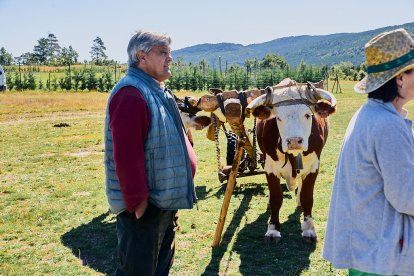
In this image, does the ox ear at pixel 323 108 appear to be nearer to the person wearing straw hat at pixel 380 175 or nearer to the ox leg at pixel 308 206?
the ox leg at pixel 308 206

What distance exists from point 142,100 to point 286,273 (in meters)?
2.78

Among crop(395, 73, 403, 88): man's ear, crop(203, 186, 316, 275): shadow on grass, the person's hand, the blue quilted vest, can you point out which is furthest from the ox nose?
crop(395, 73, 403, 88): man's ear

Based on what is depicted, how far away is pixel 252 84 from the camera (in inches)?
1822

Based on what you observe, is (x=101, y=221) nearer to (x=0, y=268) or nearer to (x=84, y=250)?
(x=84, y=250)

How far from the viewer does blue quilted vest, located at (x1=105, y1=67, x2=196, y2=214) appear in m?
2.83

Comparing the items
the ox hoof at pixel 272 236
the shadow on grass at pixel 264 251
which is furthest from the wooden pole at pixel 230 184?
the ox hoof at pixel 272 236

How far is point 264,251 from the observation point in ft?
17.1

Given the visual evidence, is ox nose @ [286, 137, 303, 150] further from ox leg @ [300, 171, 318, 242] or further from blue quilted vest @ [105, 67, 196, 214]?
blue quilted vest @ [105, 67, 196, 214]

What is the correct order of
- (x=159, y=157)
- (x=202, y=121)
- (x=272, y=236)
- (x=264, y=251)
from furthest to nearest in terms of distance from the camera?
(x=202, y=121) < (x=272, y=236) < (x=264, y=251) < (x=159, y=157)

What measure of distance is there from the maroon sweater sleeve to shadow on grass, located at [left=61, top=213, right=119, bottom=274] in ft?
7.82

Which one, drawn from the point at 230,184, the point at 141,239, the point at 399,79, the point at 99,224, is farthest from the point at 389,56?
the point at 99,224

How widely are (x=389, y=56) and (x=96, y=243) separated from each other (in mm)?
4562

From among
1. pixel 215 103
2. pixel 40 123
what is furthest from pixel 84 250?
pixel 40 123

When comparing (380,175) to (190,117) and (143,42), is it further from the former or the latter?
(190,117)
